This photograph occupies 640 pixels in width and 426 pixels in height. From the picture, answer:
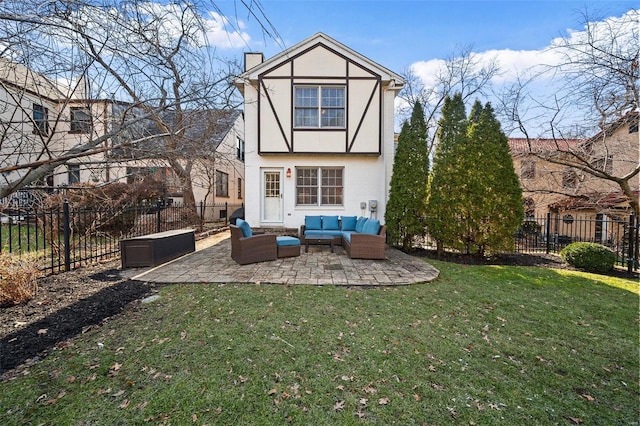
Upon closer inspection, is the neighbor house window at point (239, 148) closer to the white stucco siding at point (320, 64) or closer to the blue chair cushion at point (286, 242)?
the white stucco siding at point (320, 64)

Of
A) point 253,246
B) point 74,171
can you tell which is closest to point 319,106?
point 253,246

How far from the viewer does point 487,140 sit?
8.72 m

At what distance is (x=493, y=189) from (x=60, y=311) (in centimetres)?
1053

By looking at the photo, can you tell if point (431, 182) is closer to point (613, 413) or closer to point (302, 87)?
point (302, 87)

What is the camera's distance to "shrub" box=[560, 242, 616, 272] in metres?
7.74

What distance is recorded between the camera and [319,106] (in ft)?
35.8

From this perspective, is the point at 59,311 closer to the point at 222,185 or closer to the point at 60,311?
the point at 60,311

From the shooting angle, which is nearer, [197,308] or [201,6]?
[201,6]

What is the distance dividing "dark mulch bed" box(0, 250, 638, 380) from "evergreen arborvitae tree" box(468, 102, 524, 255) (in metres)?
9.04

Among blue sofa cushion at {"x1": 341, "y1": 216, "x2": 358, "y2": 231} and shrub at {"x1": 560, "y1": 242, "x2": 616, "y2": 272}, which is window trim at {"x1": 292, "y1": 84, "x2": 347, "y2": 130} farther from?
shrub at {"x1": 560, "y1": 242, "x2": 616, "y2": 272}

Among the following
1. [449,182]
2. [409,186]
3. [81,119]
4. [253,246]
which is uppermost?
[81,119]

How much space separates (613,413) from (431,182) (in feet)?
24.6

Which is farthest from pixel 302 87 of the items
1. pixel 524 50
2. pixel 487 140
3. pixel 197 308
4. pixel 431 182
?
pixel 197 308

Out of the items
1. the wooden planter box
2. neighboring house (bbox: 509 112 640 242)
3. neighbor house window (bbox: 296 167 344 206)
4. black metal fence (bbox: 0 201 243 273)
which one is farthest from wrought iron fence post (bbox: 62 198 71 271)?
neighboring house (bbox: 509 112 640 242)
